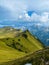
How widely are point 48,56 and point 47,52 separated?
629 centimetres

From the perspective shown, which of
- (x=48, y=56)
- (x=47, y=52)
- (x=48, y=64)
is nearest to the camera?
(x=48, y=64)

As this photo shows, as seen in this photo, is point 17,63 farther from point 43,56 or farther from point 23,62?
point 43,56

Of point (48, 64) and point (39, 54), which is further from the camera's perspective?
point (39, 54)

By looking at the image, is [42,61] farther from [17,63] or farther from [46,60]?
[17,63]

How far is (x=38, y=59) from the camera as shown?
9462cm

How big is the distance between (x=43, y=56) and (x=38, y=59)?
2.65m

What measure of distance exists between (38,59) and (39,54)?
6.23 metres

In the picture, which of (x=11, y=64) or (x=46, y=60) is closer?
(x=46, y=60)

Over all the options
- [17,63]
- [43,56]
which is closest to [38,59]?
[43,56]

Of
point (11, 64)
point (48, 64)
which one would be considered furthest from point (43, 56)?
point (11, 64)

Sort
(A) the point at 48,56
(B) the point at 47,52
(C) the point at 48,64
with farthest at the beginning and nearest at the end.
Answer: (B) the point at 47,52
(A) the point at 48,56
(C) the point at 48,64

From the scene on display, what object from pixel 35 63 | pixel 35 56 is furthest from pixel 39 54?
pixel 35 63

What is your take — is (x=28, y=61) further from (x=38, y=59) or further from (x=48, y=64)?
(x=48, y=64)

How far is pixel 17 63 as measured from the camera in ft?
332
